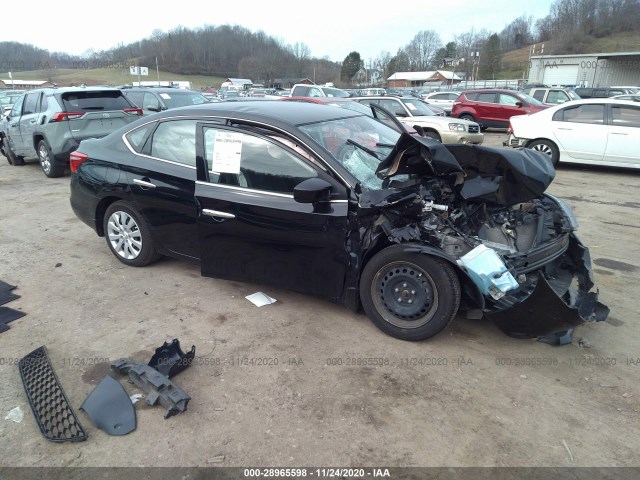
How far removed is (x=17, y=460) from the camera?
2365mm

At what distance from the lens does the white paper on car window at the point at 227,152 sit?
3684 mm

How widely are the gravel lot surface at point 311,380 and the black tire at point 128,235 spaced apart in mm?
153

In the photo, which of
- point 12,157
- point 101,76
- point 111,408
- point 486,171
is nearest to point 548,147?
point 486,171

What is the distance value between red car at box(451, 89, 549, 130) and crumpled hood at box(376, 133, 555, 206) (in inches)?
567

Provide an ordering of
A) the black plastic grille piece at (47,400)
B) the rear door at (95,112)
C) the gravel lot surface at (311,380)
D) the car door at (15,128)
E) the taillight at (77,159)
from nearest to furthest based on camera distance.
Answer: the gravel lot surface at (311,380) → the black plastic grille piece at (47,400) → the taillight at (77,159) → the rear door at (95,112) → the car door at (15,128)

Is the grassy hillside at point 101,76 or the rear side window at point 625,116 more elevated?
the grassy hillside at point 101,76

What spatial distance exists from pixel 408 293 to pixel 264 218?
127 centimetres

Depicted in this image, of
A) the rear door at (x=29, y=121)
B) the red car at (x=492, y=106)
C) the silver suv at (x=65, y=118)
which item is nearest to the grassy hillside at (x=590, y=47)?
the red car at (x=492, y=106)

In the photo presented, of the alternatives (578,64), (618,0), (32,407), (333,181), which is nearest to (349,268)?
(333,181)

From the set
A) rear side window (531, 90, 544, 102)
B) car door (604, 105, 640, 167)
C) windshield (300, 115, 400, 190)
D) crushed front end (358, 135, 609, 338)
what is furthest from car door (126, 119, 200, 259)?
rear side window (531, 90, 544, 102)

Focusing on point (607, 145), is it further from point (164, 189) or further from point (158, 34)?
point (158, 34)

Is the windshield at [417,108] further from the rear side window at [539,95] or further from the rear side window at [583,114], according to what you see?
the rear side window at [539,95]

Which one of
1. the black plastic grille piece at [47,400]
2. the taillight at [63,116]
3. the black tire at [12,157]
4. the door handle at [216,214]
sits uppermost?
the taillight at [63,116]

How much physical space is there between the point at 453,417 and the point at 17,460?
2426mm
